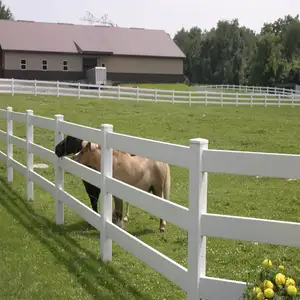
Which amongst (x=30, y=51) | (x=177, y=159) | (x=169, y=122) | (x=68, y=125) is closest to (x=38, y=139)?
(x=169, y=122)

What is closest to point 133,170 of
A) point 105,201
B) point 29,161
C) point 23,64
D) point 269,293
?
point 105,201

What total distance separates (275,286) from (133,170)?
4.25m

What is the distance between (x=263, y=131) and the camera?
21266mm

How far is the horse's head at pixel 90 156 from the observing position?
24.9ft

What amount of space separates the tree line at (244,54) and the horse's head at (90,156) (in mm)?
65597

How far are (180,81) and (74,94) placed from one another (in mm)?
26758

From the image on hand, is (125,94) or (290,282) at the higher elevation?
(290,282)

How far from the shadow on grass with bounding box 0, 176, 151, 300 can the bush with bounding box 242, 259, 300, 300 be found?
1837 millimetres

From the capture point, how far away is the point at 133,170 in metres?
7.32

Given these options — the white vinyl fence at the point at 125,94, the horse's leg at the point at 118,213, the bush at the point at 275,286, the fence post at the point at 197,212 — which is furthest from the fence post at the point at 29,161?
the white vinyl fence at the point at 125,94

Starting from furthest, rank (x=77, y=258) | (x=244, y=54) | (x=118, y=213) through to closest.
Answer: (x=244, y=54) → (x=118, y=213) → (x=77, y=258)

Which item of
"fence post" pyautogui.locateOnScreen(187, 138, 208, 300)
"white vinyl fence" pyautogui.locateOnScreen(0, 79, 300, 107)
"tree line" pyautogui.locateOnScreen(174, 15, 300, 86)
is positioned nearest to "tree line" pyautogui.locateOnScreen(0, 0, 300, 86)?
"tree line" pyautogui.locateOnScreen(174, 15, 300, 86)

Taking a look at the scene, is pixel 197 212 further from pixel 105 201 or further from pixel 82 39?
pixel 82 39

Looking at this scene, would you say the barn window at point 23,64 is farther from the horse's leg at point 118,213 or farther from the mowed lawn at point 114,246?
the horse's leg at point 118,213
